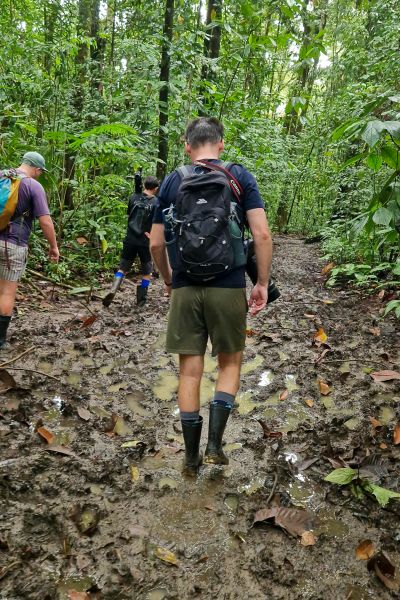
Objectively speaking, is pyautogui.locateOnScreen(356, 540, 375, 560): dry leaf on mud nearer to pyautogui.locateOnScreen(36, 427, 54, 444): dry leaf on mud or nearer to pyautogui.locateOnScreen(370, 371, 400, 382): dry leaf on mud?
pyautogui.locateOnScreen(36, 427, 54, 444): dry leaf on mud

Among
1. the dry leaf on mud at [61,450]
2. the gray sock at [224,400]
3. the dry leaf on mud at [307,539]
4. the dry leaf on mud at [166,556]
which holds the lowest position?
the dry leaf on mud at [61,450]

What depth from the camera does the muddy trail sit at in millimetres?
1981

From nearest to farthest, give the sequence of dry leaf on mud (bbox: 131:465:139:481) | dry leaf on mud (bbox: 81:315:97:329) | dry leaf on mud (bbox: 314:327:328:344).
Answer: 1. dry leaf on mud (bbox: 131:465:139:481)
2. dry leaf on mud (bbox: 314:327:328:344)
3. dry leaf on mud (bbox: 81:315:97:329)

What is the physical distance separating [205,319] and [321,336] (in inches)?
114

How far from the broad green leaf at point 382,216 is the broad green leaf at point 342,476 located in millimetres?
1504

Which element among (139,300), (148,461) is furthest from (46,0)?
(148,461)

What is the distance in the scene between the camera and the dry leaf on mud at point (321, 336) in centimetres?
524

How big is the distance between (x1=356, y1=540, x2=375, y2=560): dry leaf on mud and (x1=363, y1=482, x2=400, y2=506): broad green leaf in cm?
31

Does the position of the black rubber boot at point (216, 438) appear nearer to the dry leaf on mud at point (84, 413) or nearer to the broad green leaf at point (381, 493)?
the broad green leaf at point (381, 493)

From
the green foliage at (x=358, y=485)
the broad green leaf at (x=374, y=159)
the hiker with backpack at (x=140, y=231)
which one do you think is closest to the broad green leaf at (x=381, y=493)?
the green foliage at (x=358, y=485)

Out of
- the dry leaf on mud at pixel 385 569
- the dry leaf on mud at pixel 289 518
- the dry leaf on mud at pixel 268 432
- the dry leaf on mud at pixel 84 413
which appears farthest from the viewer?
the dry leaf on mud at pixel 84 413

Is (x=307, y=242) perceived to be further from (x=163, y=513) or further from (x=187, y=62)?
(x=163, y=513)

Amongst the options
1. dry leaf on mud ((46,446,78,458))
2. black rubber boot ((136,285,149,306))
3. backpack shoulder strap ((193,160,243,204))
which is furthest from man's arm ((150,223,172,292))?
black rubber boot ((136,285,149,306))

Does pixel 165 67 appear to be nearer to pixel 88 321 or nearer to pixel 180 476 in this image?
pixel 88 321
